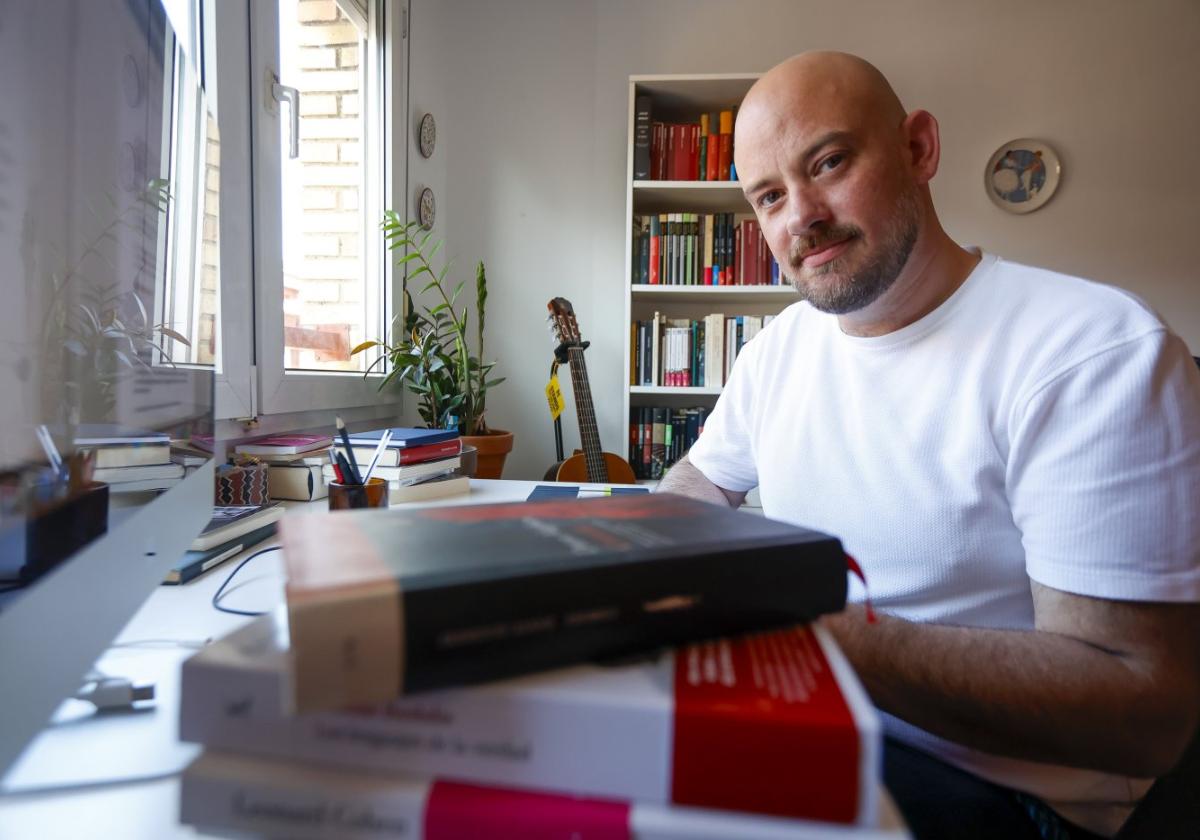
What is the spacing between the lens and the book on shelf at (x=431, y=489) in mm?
1219

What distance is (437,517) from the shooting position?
0.41 metres

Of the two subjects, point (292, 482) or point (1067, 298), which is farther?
point (292, 482)

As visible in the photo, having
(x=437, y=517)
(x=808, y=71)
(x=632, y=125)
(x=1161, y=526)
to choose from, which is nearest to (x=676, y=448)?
(x=632, y=125)

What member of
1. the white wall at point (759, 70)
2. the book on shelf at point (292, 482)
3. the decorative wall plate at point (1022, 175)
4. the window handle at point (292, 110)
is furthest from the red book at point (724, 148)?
the book on shelf at point (292, 482)

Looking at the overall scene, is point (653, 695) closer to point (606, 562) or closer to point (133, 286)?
point (606, 562)

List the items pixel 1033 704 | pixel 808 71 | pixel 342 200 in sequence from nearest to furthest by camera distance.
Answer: pixel 1033 704, pixel 808 71, pixel 342 200

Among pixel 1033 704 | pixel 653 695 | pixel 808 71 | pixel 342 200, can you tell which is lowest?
pixel 1033 704

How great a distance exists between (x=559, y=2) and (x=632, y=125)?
0.73 m

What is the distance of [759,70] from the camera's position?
262 centimetres

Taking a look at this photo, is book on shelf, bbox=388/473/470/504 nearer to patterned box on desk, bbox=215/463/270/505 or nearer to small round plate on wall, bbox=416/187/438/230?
patterned box on desk, bbox=215/463/270/505

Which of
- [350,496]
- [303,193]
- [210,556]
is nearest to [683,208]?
[303,193]

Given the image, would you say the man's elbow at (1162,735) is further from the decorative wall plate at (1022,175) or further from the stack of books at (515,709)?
the decorative wall plate at (1022,175)

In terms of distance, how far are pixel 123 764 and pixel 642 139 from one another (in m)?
2.35

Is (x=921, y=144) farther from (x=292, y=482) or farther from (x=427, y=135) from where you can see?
(x=427, y=135)
